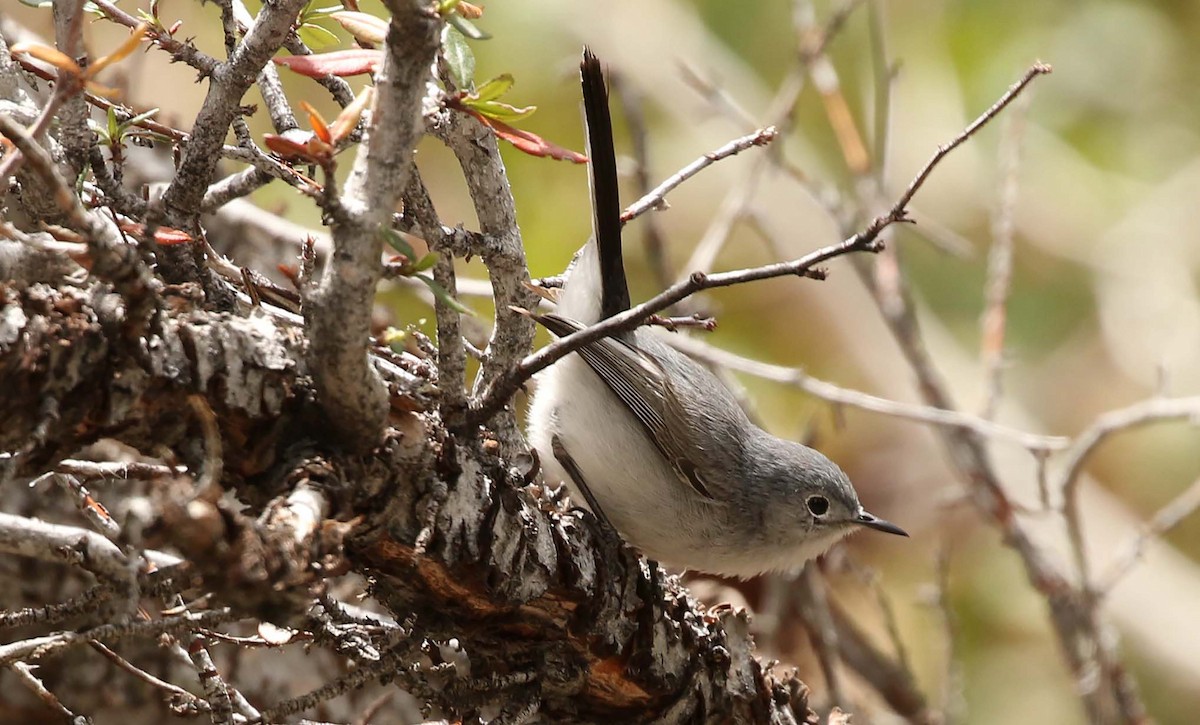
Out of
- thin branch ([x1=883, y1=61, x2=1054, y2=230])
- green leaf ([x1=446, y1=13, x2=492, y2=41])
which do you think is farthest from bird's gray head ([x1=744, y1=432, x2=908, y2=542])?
green leaf ([x1=446, y1=13, x2=492, y2=41])

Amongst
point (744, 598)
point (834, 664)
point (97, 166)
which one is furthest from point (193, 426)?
point (744, 598)

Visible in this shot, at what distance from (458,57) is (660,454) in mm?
1344

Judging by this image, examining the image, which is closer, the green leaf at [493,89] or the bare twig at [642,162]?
the green leaf at [493,89]

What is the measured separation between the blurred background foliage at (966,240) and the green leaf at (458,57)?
3.22 m

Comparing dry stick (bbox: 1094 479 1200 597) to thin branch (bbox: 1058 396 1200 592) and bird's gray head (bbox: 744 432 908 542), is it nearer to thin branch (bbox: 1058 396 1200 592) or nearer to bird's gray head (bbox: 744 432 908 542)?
thin branch (bbox: 1058 396 1200 592)

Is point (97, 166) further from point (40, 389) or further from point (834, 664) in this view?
point (834, 664)

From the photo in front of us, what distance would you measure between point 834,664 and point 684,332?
4.01ft

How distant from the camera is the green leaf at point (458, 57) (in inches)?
57.7

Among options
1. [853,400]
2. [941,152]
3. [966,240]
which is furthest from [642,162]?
[966,240]

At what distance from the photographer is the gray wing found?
8.57 feet

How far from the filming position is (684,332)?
3.84 metres

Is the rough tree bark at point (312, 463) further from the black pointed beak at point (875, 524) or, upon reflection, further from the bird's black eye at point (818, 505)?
the black pointed beak at point (875, 524)

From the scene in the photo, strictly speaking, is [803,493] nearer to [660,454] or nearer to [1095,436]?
[660,454]

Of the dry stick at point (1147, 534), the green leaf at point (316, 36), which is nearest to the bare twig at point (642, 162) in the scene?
the dry stick at point (1147, 534)
